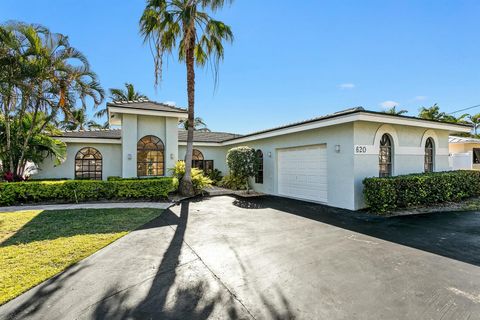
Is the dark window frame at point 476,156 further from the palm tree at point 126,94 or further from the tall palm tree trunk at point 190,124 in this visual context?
the palm tree at point 126,94

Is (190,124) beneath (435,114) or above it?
beneath

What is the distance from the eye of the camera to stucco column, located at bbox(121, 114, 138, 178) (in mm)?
13633

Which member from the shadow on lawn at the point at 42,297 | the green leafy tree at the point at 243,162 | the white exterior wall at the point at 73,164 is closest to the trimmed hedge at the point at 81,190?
the green leafy tree at the point at 243,162

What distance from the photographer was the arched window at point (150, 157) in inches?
567

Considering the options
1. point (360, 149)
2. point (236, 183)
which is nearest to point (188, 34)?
point (236, 183)

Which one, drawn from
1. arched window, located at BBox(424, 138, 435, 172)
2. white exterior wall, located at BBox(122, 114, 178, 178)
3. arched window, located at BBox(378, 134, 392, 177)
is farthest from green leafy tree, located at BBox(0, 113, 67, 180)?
arched window, located at BBox(424, 138, 435, 172)

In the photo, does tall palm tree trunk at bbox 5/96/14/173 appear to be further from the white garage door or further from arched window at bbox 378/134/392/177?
arched window at bbox 378/134/392/177

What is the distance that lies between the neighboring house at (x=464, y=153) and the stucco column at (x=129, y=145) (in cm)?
2377

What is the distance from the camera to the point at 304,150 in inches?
486

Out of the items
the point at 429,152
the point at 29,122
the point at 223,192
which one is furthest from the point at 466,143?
the point at 29,122

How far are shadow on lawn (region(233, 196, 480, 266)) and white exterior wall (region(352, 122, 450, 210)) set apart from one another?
166 centimetres

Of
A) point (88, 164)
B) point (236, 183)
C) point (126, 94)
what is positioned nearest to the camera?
point (88, 164)

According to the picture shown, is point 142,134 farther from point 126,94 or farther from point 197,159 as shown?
point 126,94

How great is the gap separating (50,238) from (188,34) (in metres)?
10.2
